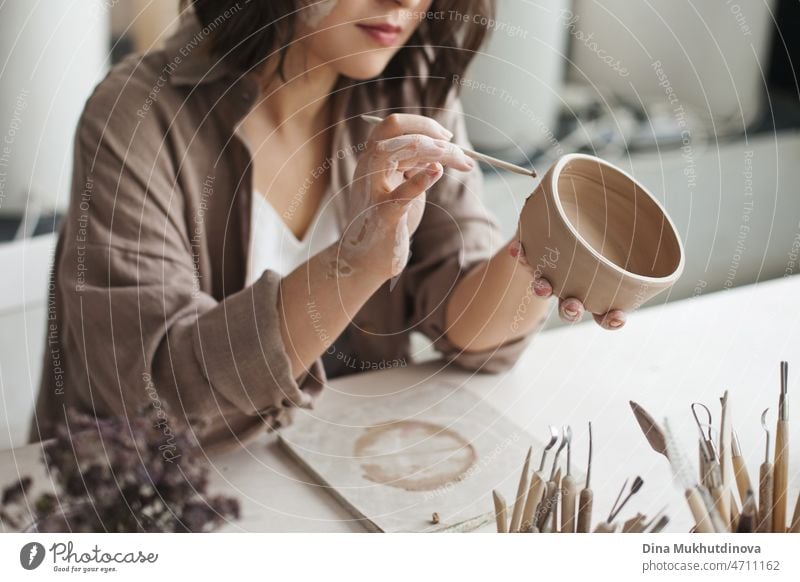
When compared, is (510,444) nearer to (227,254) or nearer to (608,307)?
(608,307)

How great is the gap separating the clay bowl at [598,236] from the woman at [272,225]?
2cm

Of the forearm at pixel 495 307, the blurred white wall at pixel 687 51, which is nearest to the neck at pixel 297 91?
the forearm at pixel 495 307

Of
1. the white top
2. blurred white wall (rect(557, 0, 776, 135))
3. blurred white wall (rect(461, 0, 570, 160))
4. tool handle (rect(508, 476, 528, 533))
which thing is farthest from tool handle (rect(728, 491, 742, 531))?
blurred white wall (rect(557, 0, 776, 135))

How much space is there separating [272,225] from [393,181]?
0.65 feet

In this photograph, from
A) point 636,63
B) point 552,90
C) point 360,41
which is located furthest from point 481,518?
point 636,63

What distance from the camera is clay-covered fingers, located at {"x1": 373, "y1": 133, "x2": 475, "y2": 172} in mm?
492

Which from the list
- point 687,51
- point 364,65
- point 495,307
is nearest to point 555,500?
point 495,307

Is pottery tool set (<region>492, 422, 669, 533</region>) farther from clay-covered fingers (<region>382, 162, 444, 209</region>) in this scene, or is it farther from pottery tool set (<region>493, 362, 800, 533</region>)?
clay-covered fingers (<region>382, 162, 444, 209</region>)

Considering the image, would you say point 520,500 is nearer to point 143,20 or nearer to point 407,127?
point 407,127

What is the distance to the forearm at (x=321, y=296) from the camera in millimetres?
533

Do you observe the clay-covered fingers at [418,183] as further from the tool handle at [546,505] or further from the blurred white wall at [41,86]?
the blurred white wall at [41,86]

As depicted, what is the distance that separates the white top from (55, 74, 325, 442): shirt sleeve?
0.08 metres

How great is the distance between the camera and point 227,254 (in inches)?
26.7

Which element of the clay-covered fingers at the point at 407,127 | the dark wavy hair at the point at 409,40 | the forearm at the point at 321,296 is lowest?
the forearm at the point at 321,296
